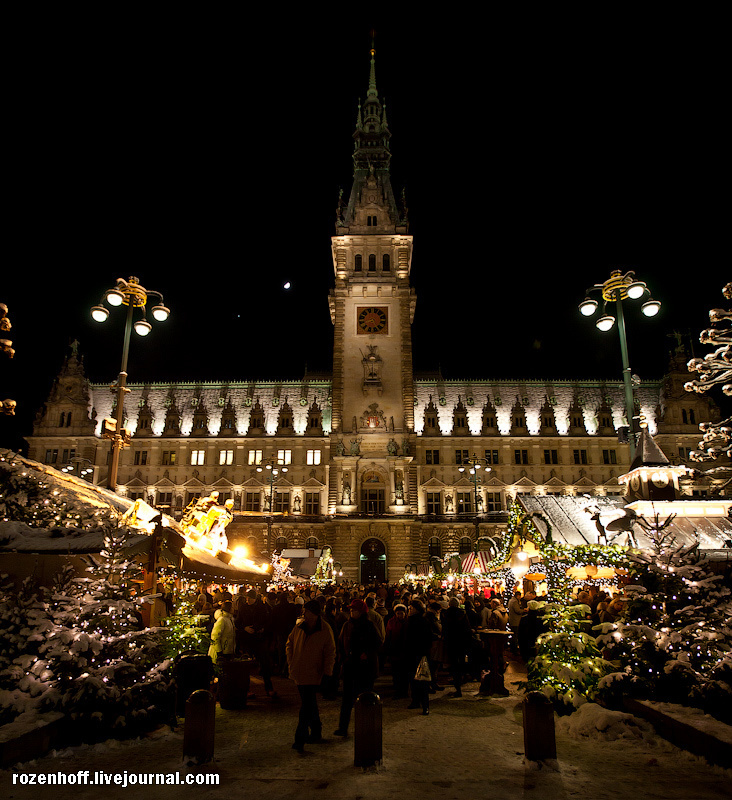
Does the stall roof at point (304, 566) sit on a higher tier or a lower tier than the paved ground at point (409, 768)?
higher

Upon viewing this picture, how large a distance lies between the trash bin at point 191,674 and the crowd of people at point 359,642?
1309 millimetres

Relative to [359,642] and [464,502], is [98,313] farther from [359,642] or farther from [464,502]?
[464,502]

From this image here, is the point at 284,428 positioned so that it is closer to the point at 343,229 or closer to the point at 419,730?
the point at 343,229

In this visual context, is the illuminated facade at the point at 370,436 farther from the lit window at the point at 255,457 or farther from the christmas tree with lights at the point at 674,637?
the christmas tree with lights at the point at 674,637

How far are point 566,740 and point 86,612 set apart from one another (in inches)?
277

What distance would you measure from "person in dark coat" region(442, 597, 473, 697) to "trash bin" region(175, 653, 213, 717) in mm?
5171

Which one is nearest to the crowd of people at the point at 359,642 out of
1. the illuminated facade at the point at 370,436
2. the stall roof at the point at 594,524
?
the stall roof at the point at 594,524

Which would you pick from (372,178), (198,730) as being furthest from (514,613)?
(372,178)

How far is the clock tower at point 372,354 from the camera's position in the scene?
5025 centimetres

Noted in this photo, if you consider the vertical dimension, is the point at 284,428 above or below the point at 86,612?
above

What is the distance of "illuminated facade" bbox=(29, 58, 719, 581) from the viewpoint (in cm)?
5050

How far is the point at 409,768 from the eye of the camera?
278 inches

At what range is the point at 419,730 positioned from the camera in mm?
9031

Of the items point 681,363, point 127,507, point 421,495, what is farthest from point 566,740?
point 681,363
